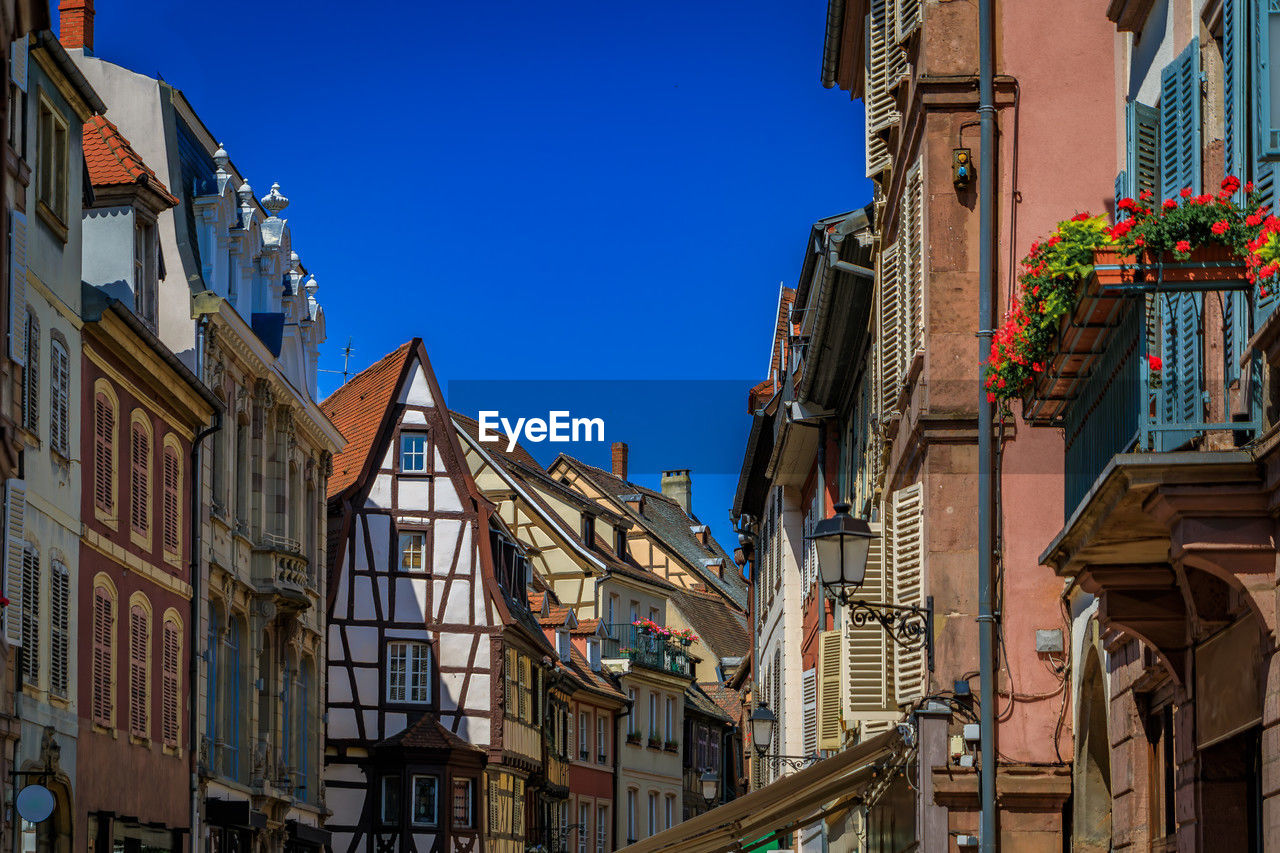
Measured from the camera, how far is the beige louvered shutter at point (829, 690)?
2306 cm

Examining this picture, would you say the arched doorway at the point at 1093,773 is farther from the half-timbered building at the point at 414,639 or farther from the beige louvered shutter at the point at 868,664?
the half-timbered building at the point at 414,639

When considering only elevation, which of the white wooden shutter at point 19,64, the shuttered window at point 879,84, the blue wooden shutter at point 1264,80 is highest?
the white wooden shutter at point 19,64

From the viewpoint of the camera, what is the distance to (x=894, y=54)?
17.6 metres

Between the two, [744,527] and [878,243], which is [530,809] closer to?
[744,527]

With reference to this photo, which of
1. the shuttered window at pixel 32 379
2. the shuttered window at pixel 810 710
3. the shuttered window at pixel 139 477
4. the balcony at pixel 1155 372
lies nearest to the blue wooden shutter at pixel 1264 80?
the balcony at pixel 1155 372

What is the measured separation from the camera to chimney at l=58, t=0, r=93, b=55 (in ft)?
102

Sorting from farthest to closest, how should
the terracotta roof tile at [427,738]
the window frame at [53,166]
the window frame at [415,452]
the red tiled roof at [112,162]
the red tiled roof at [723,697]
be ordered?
1. the red tiled roof at [723,697]
2. the window frame at [415,452]
3. the terracotta roof tile at [427,738]
4. the red tiled roof at [112,162]
5. the window frame at [53,166]

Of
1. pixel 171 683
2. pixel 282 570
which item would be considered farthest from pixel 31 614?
pixel 282 570

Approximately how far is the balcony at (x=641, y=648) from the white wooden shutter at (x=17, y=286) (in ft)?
126

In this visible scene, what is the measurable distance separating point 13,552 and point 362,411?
26.0 metres

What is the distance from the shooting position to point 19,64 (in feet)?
68.6

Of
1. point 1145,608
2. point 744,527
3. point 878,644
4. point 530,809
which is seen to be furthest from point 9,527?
point 530,809

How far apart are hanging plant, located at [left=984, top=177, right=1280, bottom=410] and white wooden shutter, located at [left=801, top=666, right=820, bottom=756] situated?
16447 mm

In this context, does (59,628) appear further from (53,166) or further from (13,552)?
(53,166)
